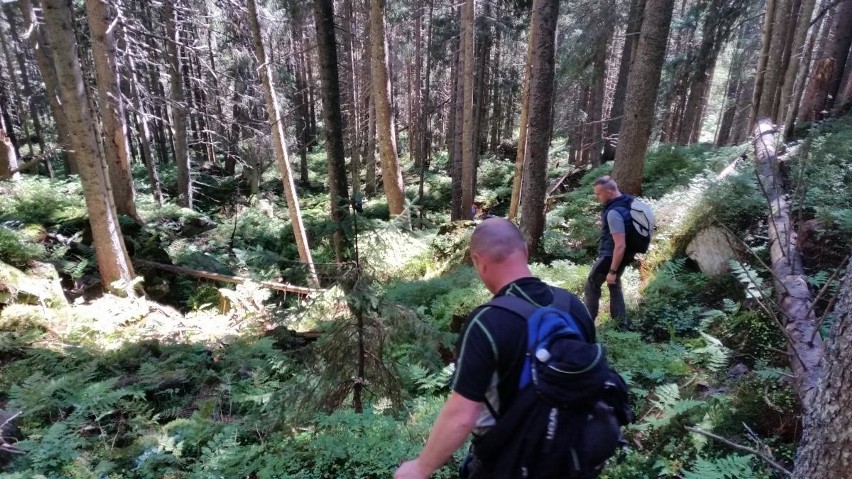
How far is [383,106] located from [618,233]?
8761 mm

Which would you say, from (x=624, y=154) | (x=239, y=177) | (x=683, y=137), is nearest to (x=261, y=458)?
(x=624, y=154)

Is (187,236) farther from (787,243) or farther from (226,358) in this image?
(787,243)

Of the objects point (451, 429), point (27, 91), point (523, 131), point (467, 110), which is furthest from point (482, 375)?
point (27, 91)

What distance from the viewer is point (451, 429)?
1901 millimetres

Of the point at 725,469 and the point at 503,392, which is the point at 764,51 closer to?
the point at 725,469

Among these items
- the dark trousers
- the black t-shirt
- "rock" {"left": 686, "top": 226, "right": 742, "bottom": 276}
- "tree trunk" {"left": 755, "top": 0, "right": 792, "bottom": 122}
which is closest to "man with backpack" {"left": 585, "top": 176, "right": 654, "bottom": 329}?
the dark trousers

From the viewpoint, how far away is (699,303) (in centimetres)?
592

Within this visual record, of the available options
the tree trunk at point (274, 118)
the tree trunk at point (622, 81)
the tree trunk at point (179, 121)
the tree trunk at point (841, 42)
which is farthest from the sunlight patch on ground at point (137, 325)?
the tree trunk at point (841, 42)

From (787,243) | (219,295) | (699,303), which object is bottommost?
(219,295)

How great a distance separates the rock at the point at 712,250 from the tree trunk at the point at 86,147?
33.8 feet

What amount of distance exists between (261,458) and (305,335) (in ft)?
12.2

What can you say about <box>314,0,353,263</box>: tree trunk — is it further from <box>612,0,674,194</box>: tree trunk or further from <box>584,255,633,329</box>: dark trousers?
<box>612,0,674,194</box>: tree trunk

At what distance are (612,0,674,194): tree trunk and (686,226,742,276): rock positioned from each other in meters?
2.40

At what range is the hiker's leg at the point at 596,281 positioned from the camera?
5.50 metres
